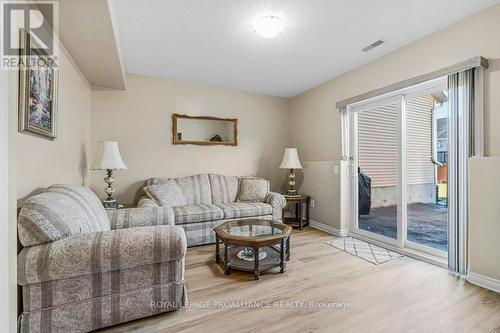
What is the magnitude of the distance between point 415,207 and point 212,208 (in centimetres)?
251

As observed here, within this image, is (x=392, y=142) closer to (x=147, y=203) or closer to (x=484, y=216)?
(x=484, y=216)

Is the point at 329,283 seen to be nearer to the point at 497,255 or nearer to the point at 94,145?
the point at 497,255

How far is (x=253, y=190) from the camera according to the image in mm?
3727

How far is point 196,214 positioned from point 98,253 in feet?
5.50

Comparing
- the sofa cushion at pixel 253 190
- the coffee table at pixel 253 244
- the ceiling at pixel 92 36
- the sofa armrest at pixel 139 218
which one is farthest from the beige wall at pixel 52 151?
the sofa cushion at pixel 253 190

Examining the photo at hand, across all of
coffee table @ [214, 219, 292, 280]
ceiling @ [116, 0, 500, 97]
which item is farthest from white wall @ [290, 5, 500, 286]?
coffee table @ [214, 219, 292, 280]

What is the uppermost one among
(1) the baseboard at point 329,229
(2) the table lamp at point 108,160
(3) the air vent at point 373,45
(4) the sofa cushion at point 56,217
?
(3) the air vent at point 373,45

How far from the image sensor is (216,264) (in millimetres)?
2463

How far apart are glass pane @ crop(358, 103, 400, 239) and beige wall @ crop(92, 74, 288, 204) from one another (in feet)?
5.32

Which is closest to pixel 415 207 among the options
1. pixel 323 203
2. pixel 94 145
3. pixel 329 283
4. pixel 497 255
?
pixel 497 255

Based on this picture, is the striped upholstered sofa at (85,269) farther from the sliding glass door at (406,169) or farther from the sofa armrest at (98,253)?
the sliding glass door at (406,169)

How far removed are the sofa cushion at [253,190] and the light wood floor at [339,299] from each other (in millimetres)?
1296

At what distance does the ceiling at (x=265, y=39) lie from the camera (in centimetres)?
197

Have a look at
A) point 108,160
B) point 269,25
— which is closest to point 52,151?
point 108,160
